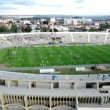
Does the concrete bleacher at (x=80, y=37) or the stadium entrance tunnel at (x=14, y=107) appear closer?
the stadium entrance tunnel at (x=14, y=107)

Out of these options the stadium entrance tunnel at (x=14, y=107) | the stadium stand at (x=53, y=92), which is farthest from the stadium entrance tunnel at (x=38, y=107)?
the stadium entrance tunnel at (x=14, y=107)

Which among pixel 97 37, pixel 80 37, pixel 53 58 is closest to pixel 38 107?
pixel 53 58

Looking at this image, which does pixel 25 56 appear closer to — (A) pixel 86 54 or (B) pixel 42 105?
(A) pixel 86 54

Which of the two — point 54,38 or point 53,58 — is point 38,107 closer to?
point 53,58

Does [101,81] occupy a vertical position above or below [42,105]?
above

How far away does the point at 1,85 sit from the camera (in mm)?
33875

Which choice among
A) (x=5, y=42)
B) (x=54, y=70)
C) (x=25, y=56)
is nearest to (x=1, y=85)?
(x=54, y=70)

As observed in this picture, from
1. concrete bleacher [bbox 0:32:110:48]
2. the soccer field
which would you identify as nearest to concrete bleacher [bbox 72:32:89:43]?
concrete bleacher [bbox 0:32:110:48]

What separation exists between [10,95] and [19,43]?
167 feet

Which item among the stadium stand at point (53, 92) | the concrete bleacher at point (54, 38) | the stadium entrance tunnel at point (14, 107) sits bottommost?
the stadium entrance tunnel at point (14, 107)

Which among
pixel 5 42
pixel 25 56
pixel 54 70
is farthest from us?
pixel 5 42

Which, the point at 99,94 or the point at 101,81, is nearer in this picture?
the point at 99,94

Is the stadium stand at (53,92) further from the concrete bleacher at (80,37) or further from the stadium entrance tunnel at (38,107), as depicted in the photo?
the concrete bleacher at (80,37)

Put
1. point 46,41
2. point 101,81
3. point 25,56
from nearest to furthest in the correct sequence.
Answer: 1. point 101,81
2. point 25,56
3. point 46,41
